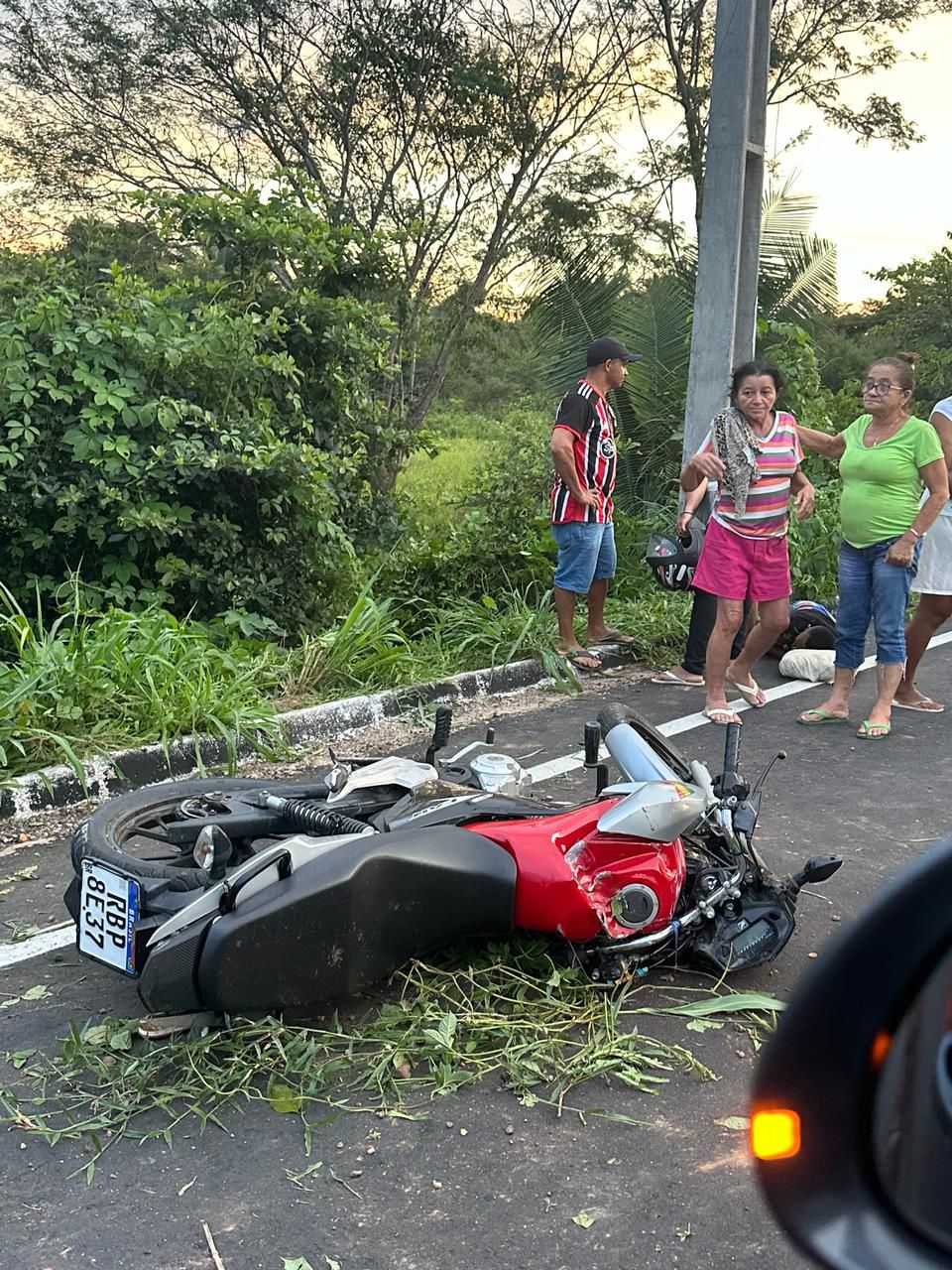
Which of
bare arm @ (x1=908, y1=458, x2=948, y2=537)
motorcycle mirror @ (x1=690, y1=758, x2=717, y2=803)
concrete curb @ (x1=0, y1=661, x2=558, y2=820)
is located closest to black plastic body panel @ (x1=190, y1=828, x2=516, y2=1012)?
motorcycle mirror @ (x1=690, y1=758, x2=717, y2=803)

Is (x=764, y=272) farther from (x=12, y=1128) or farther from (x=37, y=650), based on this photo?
(x=12, y=1128)

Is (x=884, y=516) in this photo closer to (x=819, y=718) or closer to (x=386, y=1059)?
(x=819, y=718)

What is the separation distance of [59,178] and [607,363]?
6958 mm

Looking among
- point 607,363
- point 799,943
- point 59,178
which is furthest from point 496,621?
point 59,178

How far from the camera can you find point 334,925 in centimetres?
268

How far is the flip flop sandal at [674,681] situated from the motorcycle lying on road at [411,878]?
3360 millimetres

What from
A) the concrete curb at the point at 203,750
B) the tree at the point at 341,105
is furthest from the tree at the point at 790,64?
the concrete curb at the point at 203,750

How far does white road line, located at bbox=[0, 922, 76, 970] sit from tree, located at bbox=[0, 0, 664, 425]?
702cm

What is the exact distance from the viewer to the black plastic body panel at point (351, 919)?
262 centimetres

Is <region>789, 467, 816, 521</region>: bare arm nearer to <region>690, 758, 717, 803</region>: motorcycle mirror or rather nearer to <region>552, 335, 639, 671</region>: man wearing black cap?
<region>552, 335, 639, 671</region>: man wearing black cap

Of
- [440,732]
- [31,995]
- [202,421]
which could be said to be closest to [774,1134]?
[440,732]

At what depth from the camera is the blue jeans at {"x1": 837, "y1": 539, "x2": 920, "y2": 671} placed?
18.6 feet

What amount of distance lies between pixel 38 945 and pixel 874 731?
161 inches

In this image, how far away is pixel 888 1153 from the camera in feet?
2.98
